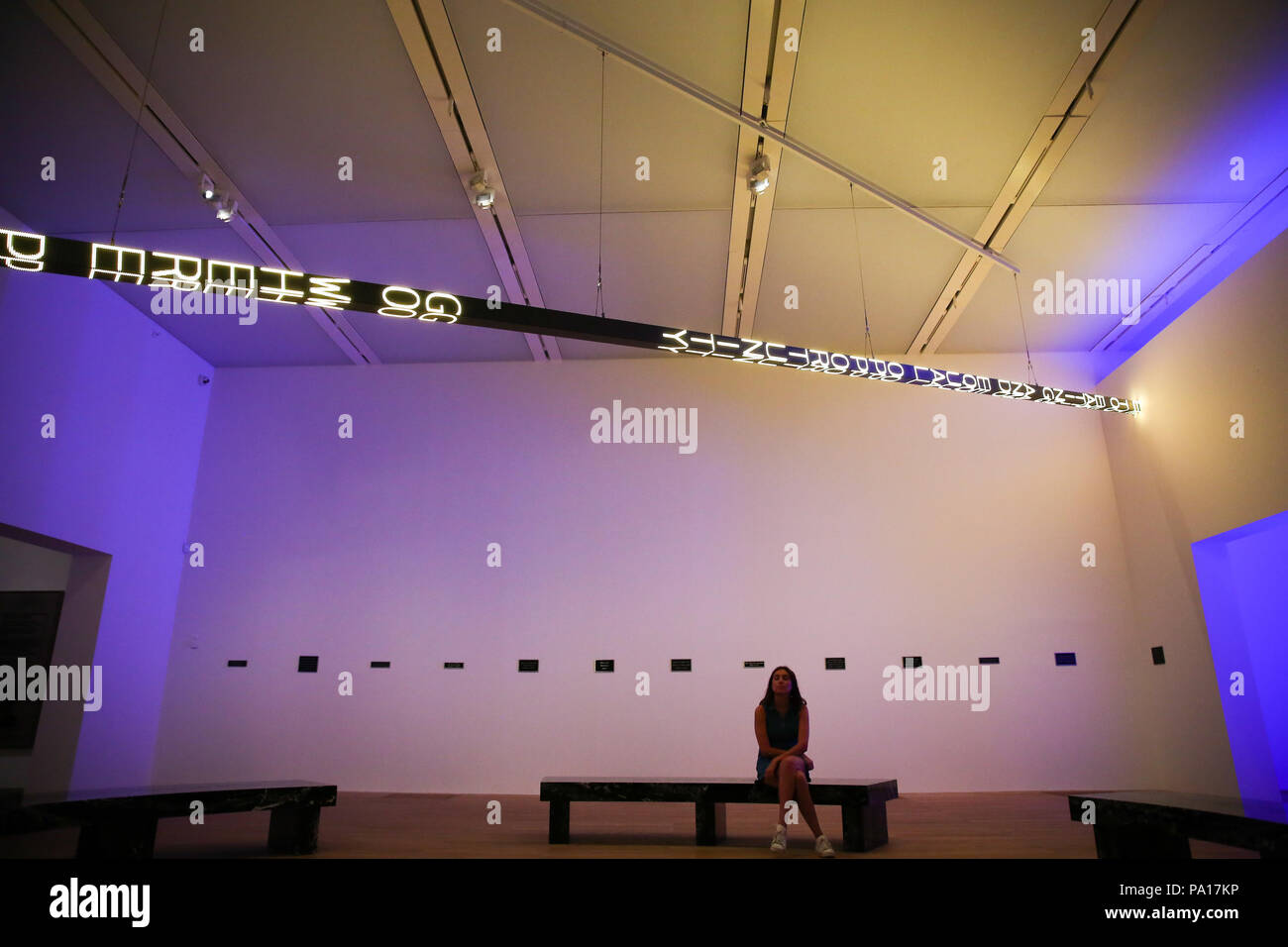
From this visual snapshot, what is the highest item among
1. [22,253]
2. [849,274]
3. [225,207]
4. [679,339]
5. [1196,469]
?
[849,274]

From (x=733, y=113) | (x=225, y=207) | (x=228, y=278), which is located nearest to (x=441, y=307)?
(x=228, y=278)

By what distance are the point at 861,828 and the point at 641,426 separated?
17.5ft

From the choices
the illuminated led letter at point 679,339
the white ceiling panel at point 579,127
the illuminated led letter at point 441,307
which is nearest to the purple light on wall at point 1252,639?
the illuminated led letter at point 679,339

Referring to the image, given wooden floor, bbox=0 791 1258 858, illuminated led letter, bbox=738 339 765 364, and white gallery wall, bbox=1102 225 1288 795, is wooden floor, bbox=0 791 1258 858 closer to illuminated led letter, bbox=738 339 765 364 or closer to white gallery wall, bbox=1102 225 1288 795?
white gallery wall, bbox=1102 225 1288 795

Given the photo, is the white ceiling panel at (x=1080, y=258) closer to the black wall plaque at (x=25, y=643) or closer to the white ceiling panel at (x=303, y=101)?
the white ceiling panel at (x=303, y=101)

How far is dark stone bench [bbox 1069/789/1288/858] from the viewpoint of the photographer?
8.92 ft

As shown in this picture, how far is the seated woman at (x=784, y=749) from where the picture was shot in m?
4.17

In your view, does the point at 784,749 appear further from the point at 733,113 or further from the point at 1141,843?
the point at 733,113

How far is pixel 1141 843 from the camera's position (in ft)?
11.5

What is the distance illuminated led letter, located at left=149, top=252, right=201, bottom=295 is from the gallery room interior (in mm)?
15

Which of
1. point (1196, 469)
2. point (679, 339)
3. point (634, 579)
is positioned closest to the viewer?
Result: point (679, 339)

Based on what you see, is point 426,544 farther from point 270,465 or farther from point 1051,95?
point 1051,95

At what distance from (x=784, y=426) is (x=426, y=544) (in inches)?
164
